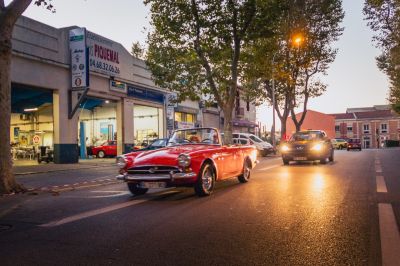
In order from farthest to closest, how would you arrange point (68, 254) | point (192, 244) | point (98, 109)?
point (98, 109)
point (192, 244)
point (68, 254)

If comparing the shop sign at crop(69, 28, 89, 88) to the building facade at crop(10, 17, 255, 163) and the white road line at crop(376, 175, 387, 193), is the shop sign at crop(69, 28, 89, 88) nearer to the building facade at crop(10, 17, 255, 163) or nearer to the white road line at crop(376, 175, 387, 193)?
the building facade at crop(10, 17, 255, 163)

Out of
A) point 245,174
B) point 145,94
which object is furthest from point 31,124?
point 245,174

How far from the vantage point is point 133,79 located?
27922mm

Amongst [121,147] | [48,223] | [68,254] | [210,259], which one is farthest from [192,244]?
→ [121,147]

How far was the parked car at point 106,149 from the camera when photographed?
95.7 feet

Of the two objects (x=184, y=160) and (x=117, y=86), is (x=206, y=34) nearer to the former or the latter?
(x=117, y=86)

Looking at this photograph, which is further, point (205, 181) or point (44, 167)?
point (44, 167)

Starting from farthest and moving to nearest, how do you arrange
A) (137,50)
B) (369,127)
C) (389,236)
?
1. (369,127)
2. (137,50)
3. (389,236)

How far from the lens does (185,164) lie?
7684 mm

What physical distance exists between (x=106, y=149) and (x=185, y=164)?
892 inches

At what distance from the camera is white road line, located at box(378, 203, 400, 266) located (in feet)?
12.3

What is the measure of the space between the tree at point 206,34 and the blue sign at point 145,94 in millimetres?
4084

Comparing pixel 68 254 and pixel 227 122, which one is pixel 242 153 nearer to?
pixel 68 254

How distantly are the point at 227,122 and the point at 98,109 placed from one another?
1332 centimetres
